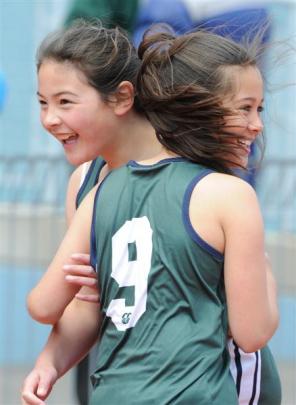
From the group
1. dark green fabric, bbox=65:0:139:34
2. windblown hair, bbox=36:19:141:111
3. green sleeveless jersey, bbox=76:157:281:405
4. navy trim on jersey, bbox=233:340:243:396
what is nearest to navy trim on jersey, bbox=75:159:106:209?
→ green sleeveless jersey, bbox=76:157:281:405

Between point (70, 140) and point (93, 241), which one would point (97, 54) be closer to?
point (70, 140)

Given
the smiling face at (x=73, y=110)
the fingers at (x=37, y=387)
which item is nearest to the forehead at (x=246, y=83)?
the smiling face at (x=73, y=110)

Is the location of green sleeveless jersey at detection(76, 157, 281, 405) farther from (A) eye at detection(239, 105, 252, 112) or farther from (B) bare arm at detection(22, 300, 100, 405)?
(A) eye at detection(239, 105, 252, 112)

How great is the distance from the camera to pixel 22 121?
7.48 metres

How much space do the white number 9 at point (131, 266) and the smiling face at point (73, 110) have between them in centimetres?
30

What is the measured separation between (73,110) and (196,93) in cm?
30

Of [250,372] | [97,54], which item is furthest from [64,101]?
[250,372]

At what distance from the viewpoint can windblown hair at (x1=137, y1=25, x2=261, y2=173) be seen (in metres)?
2.67

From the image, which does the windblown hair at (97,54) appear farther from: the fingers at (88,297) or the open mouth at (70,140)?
the fingers at (88,297)

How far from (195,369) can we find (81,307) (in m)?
0.44

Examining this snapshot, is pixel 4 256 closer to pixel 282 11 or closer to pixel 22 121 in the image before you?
pixel 22 121

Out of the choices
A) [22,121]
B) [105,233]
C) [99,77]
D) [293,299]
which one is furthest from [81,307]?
[22,121]

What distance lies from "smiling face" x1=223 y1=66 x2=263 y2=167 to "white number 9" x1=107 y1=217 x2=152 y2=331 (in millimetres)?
287

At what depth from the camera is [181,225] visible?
8.39ft
